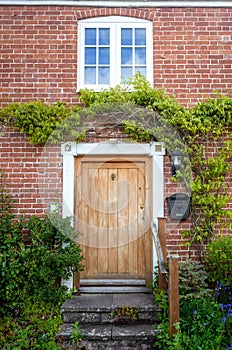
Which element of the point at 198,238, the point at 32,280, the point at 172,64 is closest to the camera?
the point at 32,280

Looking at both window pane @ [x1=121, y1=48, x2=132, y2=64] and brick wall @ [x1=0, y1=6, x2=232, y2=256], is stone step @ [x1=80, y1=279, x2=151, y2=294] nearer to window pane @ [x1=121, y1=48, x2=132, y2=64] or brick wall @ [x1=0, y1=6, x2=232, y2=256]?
brick wall @ [x1=0, y1=6, x2=232, y2=256]

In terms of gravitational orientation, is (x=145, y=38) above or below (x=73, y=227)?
above

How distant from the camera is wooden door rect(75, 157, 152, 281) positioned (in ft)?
20.2

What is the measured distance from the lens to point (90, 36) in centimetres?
638

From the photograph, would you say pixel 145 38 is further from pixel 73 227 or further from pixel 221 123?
pixel 73 227

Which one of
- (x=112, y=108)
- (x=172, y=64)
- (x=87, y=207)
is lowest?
(x=87, y=207)

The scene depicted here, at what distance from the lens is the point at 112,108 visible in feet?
19.7

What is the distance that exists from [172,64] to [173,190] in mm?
2174

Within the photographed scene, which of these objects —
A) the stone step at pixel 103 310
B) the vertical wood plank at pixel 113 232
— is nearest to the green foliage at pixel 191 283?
the stone step at pixel 103 310

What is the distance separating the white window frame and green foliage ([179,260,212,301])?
3159mm

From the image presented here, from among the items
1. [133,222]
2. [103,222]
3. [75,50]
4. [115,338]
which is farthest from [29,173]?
[115,338]

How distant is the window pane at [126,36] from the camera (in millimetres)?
6383

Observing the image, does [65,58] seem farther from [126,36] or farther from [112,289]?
[112,289]

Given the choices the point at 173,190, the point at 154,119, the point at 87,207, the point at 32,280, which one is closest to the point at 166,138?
the point at 154,119
